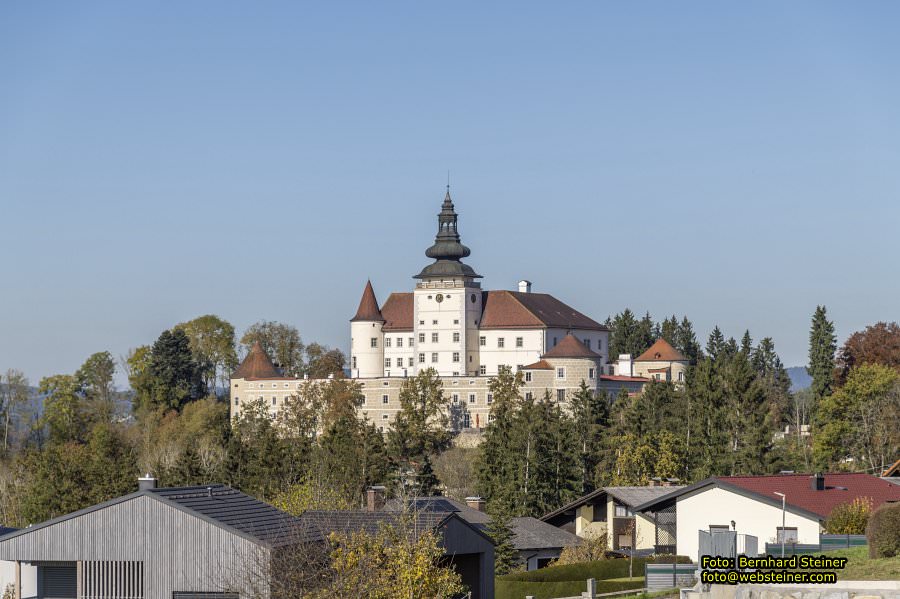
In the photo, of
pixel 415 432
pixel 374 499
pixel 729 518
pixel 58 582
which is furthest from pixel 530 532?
pixel 415 432

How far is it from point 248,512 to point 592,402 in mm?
66291

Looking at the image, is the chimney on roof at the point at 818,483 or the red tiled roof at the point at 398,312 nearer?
the chimney on roof at the point at 818,483

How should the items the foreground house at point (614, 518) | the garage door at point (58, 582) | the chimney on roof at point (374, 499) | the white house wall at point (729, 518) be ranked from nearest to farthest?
the garage door at point (58, 582) → the white house wall at point (729, 518) → the chimney on roof at point (374, 499) → the foreground house at point (614, 518)

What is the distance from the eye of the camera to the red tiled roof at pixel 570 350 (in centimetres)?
12188

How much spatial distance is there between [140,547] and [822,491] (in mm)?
20332

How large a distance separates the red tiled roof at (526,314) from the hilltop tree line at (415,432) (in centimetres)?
960

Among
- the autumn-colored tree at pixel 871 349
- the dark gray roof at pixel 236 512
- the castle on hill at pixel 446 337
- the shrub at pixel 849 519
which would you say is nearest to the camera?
the dark gray roof at pixel 236 512

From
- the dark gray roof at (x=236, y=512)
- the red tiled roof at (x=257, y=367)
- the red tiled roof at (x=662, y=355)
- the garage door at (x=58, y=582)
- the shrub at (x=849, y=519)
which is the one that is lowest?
the garage door at (x=58, y=582)

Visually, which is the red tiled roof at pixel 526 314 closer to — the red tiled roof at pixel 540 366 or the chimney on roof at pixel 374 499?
the red tiled roof at pixel 540 366

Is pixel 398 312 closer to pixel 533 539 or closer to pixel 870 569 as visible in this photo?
pixel 533 539

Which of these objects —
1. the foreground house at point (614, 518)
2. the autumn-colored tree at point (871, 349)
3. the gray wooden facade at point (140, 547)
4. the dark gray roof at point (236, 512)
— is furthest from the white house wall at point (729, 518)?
the autumn-colored tree at point (871, 349)

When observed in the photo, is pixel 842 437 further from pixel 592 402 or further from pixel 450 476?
pixel 450 476

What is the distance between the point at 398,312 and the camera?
134250mm

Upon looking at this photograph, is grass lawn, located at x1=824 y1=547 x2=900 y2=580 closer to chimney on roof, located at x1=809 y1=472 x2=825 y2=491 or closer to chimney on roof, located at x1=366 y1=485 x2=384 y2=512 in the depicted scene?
chimney on roof, located at x1=809 y1=472 x2=825 y2=491
